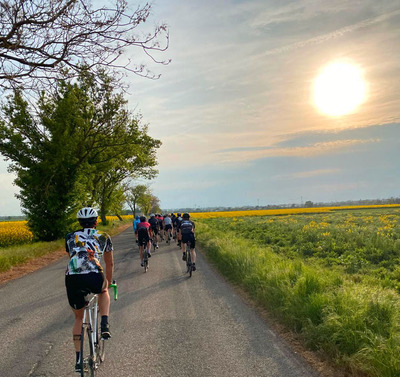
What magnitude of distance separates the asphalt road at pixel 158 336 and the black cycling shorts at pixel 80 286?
1147 mm

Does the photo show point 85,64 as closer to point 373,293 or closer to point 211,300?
point 211,300

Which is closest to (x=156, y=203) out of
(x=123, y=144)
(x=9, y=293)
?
(x=123, y=144)

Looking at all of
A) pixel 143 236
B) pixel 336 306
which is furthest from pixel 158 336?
pixel 143 236

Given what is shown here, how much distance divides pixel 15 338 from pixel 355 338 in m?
5.47

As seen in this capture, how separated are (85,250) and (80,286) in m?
0.41

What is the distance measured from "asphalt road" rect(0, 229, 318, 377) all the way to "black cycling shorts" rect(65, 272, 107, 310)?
1147 mm

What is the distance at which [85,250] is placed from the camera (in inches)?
163

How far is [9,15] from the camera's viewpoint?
7.32 metres

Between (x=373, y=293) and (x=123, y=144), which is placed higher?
(x=123, y=144)

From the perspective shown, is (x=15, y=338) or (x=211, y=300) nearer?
(x=15, y=338)

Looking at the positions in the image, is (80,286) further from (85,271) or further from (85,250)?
(85,250)

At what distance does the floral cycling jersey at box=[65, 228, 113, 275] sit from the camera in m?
4.10

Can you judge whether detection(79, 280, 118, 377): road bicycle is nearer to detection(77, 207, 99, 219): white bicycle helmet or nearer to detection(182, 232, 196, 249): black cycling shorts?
detection(77, 207, 99, 219): white bicycle helmet

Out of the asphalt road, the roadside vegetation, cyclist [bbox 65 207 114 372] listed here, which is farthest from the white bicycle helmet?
the roadside vegetation
